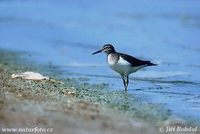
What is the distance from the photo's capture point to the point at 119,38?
77.9ft

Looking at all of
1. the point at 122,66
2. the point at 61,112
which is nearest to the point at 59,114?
the point at 61,112

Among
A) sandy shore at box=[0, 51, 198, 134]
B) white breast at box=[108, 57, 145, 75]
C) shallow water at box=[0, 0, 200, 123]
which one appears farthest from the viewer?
shallow water at box=[0, 0, 200, 123]

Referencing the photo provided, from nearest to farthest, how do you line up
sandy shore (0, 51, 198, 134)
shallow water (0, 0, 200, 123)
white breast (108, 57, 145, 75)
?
sandy shore (0, 51, 198, 134)
white breast (108, 57, 145, 75)
shallow water (0, 0, 200, 123)

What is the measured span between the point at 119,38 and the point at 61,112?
1368cm

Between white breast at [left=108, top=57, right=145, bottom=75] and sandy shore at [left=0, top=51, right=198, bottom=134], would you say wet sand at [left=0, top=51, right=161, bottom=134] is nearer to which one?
sandy shore at [left=0, top=51, right=198, bottom=134]

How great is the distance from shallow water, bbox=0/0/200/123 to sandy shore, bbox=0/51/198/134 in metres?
1.30

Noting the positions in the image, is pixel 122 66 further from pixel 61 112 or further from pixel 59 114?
pixel 59 114

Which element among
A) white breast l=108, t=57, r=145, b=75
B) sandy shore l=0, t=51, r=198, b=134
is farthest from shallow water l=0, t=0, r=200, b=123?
sandy shore l=0, t=51, r=198, b=134

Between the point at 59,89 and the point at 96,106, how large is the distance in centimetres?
213

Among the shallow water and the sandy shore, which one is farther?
the shallow water

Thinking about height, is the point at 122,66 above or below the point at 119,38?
below

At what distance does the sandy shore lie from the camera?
30.7ft

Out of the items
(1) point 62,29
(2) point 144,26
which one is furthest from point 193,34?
(1) point 62,29

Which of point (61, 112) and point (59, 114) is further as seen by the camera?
point (61, 112)
